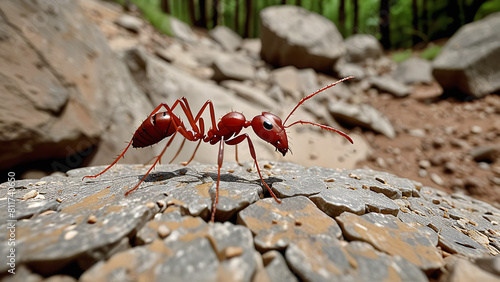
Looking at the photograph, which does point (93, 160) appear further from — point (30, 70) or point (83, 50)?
point (83, 50)

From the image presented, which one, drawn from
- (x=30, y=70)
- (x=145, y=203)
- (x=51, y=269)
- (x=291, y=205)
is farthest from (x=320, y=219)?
(x=30, y=70)

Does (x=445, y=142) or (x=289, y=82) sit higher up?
(x=289, y=82)

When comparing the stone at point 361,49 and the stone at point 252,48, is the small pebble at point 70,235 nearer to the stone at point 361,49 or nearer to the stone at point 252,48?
the stone at point 252,48

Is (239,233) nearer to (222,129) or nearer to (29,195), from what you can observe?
Result: (222,129)

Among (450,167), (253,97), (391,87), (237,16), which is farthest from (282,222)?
(237,16)

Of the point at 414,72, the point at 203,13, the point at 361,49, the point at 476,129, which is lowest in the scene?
the point at 476,129

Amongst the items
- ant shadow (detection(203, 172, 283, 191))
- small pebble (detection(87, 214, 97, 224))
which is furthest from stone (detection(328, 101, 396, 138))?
small pebble (detection(87, 214, 97, 224))
